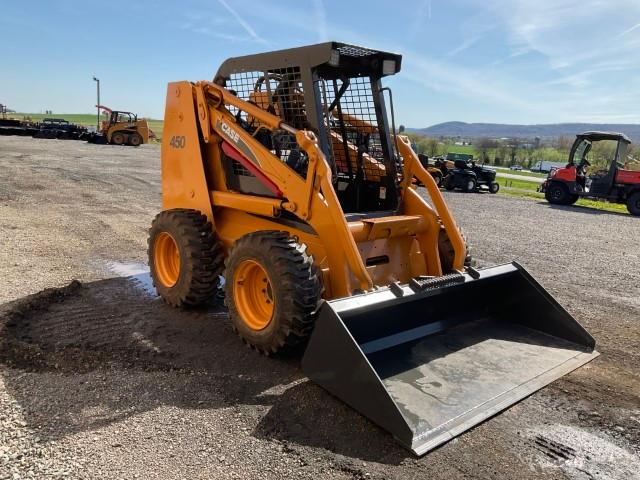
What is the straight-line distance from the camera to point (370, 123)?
5062 millimetres

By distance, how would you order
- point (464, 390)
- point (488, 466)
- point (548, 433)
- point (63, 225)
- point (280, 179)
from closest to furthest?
point (488, 466)
point (548, 433)
point (464, 390)
point (280, 179)
point (63, 225)

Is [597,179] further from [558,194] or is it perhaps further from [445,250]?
[445,250]

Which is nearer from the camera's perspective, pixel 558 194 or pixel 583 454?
pixel 583 454

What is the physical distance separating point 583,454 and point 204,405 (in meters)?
2.34

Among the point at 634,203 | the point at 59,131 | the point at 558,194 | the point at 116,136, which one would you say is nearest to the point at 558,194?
the point at 558,194

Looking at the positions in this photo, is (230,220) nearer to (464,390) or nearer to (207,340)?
(207,340)

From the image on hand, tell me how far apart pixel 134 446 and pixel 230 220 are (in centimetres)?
260

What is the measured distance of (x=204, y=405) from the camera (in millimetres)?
3354

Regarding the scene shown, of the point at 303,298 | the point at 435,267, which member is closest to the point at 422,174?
the point at 435,267

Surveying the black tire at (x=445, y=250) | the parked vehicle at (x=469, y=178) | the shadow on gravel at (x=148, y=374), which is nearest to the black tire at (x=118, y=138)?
the parked vehicle at (x=469, y=178)

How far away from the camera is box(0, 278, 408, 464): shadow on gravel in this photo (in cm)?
309

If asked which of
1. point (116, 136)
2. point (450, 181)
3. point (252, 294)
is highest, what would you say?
point (116, 136)

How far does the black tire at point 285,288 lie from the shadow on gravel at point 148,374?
240 mm

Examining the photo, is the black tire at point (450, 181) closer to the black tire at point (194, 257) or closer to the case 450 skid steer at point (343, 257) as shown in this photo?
the case 450 skid steer at point (343, 257)
